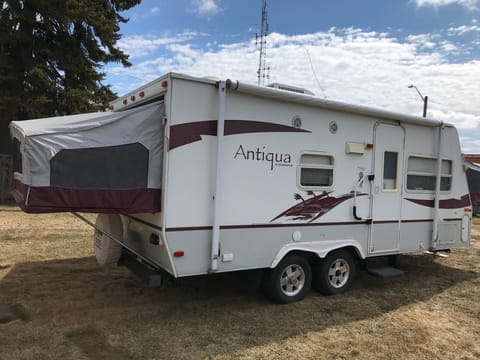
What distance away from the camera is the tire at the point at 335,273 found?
18.5ft

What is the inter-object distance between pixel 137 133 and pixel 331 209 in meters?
2.78

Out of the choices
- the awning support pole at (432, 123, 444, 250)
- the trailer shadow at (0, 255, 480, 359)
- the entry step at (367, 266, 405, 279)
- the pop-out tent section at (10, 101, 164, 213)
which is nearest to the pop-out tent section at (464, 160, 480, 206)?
the awning support pole at (432, 123, 444, 250)

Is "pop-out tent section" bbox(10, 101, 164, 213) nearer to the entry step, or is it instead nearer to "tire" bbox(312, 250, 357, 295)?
"tire" bbox(312, 250, 357, 295)

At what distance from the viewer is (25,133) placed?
3.87 meters

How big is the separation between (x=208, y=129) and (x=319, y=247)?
87.4 inches

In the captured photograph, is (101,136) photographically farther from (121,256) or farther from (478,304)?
(478,304)

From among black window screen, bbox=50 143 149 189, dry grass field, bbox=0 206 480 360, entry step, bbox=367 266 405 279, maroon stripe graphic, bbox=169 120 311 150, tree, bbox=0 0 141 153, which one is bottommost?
dry grass field, bbox=0 206 480 360

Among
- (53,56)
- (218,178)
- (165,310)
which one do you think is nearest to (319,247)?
(218,178)

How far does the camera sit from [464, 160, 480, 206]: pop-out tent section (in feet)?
25.9

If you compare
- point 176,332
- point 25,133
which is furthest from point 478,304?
point 25,133

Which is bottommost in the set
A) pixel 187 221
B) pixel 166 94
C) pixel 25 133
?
pixel 187 221

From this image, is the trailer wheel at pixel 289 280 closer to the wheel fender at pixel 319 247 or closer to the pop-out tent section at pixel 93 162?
the wheel fender at pixel 319 247

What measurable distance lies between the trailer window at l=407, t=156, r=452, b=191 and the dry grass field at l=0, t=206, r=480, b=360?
161cm

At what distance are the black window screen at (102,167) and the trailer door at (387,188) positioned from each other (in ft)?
11.4
